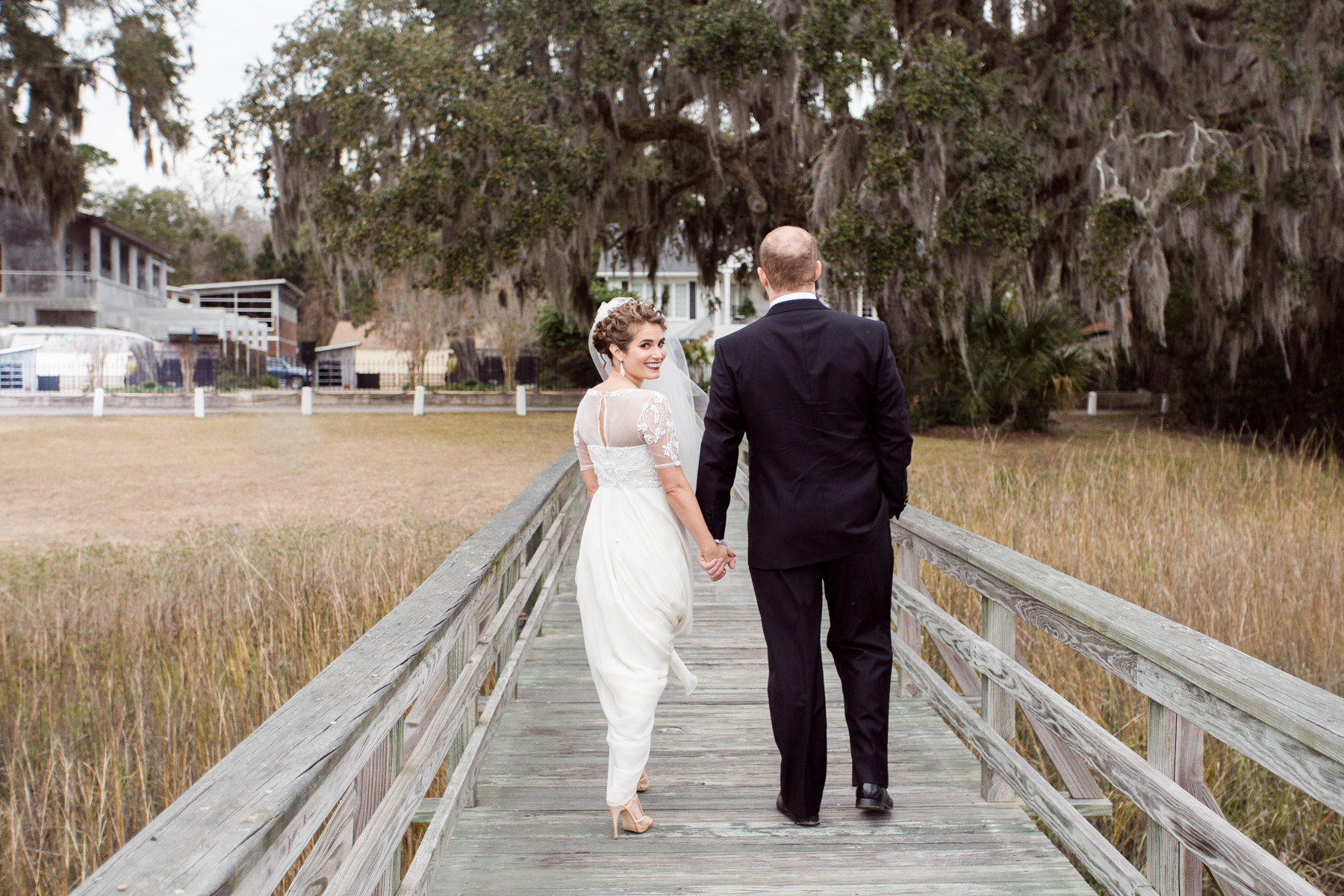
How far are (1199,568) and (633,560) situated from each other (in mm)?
4867

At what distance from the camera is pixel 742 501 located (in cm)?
1044

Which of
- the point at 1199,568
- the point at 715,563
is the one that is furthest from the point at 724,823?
the point at 1199,568

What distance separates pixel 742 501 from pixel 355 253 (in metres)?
6.91

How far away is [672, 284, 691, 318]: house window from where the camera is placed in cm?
4316

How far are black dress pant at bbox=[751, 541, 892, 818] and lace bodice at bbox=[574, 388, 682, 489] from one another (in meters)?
0.41

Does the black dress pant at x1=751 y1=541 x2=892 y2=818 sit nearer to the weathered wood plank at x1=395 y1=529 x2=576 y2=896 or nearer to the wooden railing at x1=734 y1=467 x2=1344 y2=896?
the wooden railing at x1=734 y1=467 x2=1344 y2=896

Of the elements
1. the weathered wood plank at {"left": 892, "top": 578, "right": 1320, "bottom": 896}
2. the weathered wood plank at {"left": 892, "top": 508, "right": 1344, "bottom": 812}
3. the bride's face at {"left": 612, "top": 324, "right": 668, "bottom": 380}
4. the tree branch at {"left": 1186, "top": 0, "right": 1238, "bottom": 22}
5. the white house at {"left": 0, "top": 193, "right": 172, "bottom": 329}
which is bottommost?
the weathered wood plank at {"left": 892, "top": 578, "right": 1320, "bottom": 896}

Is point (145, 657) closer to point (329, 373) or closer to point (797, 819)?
point (797, 819)

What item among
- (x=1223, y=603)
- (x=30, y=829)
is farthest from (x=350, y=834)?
(x=1223, y=603)

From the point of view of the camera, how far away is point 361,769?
1916mm

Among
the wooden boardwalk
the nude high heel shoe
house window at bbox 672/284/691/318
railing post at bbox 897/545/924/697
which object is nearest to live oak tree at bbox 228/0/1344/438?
railing post at bbox 897/545/924/697

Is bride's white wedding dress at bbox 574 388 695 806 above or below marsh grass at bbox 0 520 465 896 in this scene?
above

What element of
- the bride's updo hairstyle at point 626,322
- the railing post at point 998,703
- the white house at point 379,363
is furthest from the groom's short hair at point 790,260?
the white house at point 379,363

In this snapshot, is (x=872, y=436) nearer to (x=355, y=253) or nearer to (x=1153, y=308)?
(x=1153, y=308)
